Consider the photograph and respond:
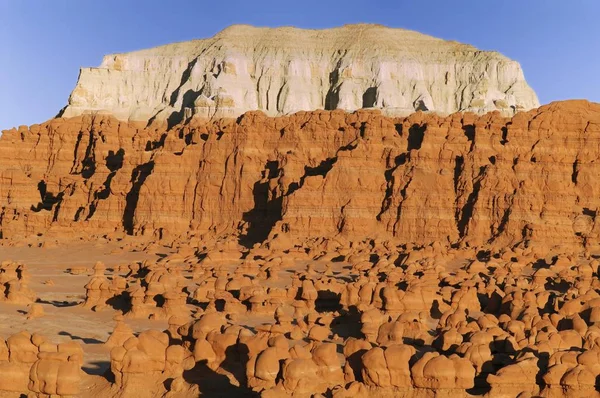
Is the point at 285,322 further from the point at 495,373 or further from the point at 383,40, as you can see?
the point at 383,40

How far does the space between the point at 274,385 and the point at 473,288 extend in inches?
530

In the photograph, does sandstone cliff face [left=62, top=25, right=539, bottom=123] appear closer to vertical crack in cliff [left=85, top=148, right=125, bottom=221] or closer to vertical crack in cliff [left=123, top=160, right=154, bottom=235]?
vertical crack in cliff [left=85, top=148, right=125, bottom=221]

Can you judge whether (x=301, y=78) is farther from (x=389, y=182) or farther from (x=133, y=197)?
(x=389, y=182)

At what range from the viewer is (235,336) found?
17.1 meters

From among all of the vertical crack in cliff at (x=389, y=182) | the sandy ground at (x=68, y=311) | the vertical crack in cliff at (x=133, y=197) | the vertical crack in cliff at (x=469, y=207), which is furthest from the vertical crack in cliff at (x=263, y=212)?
the vertical crack in cliff at (x=469, y=207)

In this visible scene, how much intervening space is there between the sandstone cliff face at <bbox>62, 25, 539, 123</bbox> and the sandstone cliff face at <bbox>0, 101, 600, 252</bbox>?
14858 millimetres

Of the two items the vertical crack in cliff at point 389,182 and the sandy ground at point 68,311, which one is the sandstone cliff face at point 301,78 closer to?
the vertical crack in cliff at point 389,182

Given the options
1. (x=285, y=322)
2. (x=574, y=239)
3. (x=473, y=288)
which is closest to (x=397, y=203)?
(x=574, y=239)

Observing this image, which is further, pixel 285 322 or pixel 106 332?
pixel 106 332

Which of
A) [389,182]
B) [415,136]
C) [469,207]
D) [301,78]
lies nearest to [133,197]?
[389,182]

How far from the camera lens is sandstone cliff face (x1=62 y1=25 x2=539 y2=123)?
2955 inches

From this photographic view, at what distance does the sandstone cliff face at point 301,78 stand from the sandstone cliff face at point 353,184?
585 inches

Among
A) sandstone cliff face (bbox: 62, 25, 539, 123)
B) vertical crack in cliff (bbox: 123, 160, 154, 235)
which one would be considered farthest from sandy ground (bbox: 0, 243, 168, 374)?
sandstone cliff face (bbox: 62, 25, 539, 123)

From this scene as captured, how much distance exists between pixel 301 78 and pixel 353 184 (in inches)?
1241
